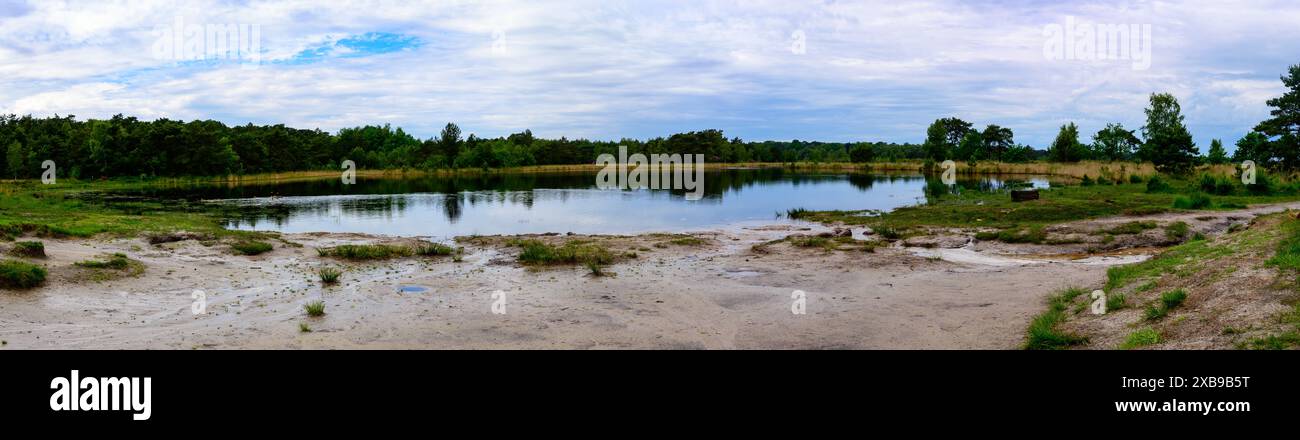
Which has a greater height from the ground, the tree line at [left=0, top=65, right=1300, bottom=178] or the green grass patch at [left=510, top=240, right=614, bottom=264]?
the tree line at [left=0, top=65, right=1300, bottom=178]

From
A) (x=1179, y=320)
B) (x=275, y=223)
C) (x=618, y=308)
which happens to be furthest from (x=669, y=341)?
(x=275, y=223)

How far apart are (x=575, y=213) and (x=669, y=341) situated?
33532 millimetres

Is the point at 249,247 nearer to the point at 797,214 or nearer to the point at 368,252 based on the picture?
the point at 368,252

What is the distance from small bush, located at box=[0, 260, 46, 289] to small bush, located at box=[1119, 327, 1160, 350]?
1927cm

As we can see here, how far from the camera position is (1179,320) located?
10.2 m

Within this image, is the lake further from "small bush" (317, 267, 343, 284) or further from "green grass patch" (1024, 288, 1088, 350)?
"green grass patch" (1024, 288, 1088, 350)

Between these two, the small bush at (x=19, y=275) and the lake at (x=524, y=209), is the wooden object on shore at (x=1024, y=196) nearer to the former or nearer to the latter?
the lake at (x=524, y=209)

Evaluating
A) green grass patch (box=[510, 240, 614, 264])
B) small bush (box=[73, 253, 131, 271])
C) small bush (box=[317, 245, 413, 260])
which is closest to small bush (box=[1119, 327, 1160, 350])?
green grass patch (box=[510, 240, 614, 264])

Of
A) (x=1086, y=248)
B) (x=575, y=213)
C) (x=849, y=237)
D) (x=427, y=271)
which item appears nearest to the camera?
(x=427, y=271)

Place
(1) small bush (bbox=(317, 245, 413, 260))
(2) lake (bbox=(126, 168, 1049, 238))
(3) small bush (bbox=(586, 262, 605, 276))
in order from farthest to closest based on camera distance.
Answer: (2) lake (bbox=(126, 168, 1049, 238)) < (1) small bush (bbox=(317, 245, 413, 260)) < (3) small bush (bbox=(586, 262, 605, 276))

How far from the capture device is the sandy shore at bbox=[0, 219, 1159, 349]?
40.2ft

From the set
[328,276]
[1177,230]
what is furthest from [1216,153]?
[328,276]
